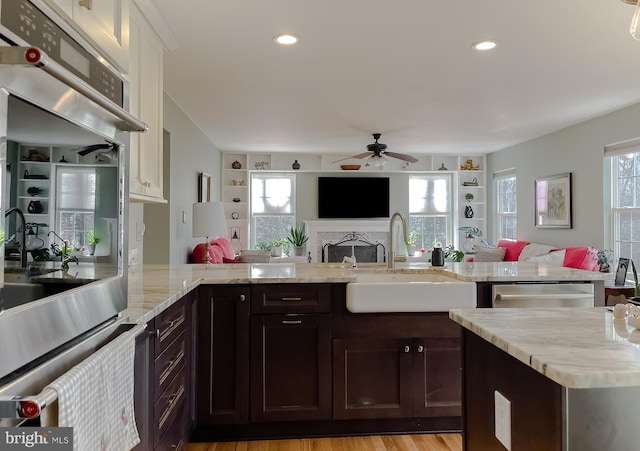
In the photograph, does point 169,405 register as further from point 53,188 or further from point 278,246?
point 278,246

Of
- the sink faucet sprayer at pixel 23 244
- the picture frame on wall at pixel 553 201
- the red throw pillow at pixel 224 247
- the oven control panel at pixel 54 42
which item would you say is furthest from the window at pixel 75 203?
the picture frame on wall at pixel 553 201

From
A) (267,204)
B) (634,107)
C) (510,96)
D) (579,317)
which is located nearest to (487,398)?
(579,317)

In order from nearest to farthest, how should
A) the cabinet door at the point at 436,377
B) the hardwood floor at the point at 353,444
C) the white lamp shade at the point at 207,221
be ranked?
1. the hardwood floor at the point at 353,444
2. the cabinet door at the point at 436,377
3. the white lamp shade at the point at 207,221

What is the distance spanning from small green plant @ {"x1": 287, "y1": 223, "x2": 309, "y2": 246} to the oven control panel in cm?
665

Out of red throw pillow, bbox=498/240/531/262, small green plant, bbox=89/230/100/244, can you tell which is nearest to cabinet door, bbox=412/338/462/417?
small green plant, bbox=89/230/100/244

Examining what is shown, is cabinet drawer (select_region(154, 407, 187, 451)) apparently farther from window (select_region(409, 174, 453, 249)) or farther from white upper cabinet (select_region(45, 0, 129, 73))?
window (select_region(409, 174, 453, 249))

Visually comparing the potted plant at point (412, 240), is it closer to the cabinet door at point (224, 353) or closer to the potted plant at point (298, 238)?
the potted plant at point (298, 238)

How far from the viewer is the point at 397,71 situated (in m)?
3.48

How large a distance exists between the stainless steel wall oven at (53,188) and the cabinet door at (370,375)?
150cm

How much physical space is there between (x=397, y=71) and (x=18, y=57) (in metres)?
3.13

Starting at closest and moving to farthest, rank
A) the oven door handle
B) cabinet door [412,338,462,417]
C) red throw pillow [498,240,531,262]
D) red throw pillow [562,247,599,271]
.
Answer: the oven door handle, cabinet door [412,338,462,417], red throw pillow [562,247,599,271], red throw pillow [498,240,531,262]

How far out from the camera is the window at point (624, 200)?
4.73 meters

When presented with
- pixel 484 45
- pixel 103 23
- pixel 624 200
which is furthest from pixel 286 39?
pixel 624 200

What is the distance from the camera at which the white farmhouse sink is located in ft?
7.84
